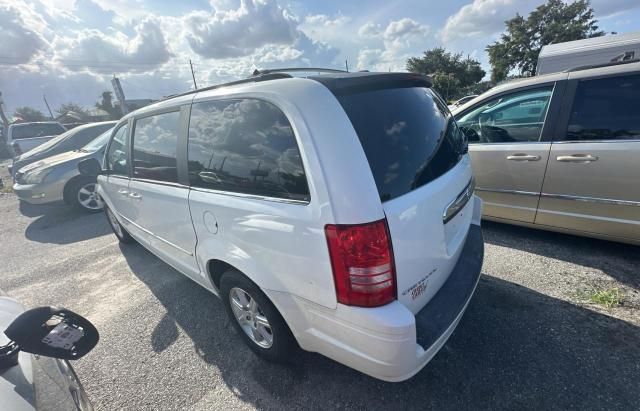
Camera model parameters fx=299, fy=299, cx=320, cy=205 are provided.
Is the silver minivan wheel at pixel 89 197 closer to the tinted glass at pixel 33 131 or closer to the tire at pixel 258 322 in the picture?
the tire at pixel 258 322

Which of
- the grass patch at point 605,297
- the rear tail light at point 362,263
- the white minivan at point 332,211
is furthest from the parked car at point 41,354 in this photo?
the grass patch at point 605,297

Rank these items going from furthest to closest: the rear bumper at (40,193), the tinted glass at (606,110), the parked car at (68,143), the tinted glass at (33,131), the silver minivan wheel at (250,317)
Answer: the tinted glass at (33,131) → the parked car at (68,143) → the rear bumper at (40,193) → the tinted glass at (606,110) → the silver minivan wheel at (250,317)

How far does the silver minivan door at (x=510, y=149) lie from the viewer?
10.0 feet

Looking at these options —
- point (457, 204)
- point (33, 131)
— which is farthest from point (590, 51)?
point (33, 131)

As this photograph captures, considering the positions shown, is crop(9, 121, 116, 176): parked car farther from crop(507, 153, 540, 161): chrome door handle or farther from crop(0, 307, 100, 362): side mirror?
crop(507, 153, 540, 161): chrome door handle

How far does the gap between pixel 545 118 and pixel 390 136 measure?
2424 mm

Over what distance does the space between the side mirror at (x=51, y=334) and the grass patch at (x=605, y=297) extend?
3353 mm

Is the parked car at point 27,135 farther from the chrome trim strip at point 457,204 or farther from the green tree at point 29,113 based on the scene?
the green tree at point 29,113

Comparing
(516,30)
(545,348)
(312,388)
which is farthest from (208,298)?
(516,30)

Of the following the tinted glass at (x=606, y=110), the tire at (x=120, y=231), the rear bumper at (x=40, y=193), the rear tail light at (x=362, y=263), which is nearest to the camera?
the rear tail light at (x=362, y=263)

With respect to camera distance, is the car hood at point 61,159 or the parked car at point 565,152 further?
the car hood at point 61,159

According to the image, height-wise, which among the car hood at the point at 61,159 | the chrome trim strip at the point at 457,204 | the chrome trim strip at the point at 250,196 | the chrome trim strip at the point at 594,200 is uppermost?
the chrome trim strip at the point at 250,196

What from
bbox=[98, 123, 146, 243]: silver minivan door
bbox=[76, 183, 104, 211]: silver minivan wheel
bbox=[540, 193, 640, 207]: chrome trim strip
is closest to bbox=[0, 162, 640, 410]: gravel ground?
bbox=[540, 193, 640, 207]: chrome trim strip

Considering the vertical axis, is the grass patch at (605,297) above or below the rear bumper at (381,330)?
below
